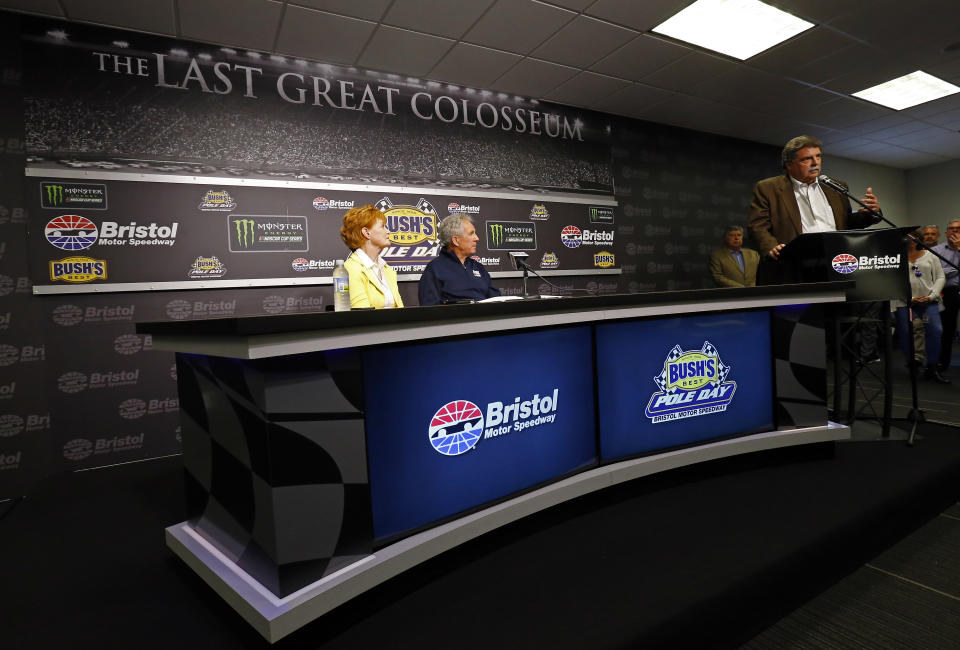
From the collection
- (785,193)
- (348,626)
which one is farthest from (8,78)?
(785,193)

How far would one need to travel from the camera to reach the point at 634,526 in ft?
5.79

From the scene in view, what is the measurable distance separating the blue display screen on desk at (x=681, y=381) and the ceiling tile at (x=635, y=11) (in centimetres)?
251

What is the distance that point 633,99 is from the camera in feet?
16.5

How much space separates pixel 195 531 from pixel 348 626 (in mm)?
722

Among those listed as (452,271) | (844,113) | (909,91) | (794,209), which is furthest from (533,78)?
(909,91)

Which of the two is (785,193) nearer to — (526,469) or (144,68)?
(526,469)

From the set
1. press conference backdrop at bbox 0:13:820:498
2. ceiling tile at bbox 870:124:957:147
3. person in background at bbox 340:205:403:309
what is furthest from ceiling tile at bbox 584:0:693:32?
ceiling tile at bbox 870:124:957:147

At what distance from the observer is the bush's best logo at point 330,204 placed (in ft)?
12.3

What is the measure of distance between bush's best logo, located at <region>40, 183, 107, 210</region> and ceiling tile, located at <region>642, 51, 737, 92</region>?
467 centimetres

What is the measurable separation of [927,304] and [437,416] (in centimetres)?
619

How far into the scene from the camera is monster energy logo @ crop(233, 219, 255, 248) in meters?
3.46

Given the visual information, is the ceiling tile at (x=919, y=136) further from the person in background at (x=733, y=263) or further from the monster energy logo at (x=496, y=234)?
the monster energy logo at (x=496, y=234)

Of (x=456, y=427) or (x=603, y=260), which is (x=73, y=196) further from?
(x=603, y=260)

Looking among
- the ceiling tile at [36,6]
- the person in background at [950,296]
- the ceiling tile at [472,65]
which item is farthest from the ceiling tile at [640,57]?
the person in background at [950,296]
